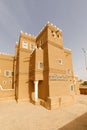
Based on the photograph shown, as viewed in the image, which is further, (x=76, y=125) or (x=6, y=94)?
(x=6, y=94)

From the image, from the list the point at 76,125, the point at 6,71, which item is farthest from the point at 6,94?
the point at 76,125

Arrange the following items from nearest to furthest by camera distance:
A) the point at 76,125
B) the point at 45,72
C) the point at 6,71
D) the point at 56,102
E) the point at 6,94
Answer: the point at 76,125 < the point at 56,102 < the point at 45,72 < the point at 6,94 < the point at 6,71

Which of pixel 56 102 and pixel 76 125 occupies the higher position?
pixel 56 102

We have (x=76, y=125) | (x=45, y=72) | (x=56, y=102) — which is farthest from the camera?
(x=45, y=72)

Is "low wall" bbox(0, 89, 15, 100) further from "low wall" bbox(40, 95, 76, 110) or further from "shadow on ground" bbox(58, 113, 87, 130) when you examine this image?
"shadow on ground" bbox(58, 113, 87, 130)

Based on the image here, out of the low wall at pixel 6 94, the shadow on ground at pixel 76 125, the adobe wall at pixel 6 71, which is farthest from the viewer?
the adobe wall at pixel 6 71

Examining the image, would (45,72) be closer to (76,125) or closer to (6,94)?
(76,125)

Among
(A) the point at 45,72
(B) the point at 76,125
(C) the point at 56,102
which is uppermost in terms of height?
(A) the point at 45,72

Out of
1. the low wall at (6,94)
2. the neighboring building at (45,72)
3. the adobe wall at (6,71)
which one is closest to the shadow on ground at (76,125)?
the neighboring building at (45,72)

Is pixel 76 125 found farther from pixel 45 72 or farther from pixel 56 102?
pixel 45 72

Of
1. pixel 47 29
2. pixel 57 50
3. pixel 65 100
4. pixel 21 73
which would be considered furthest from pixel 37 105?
pixel 47 29

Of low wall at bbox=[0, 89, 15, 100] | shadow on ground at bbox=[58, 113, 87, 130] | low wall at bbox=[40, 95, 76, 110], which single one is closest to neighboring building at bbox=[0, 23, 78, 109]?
low wall at bbox=[40, 95, 76, 110]

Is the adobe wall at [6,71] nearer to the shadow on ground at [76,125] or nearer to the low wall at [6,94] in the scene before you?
the low wall at [6,94]

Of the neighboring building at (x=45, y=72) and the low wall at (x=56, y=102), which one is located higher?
the neighboring building at (x=45, y=72)
